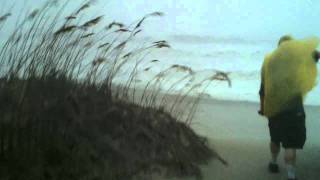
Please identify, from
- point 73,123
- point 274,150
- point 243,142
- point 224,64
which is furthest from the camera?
point 224,64

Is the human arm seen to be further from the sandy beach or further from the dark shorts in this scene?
the sandy beach

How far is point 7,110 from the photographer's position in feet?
18.7

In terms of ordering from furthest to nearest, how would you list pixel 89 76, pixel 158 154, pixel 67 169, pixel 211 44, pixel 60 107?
pixel 211 44 → pixel 89 76 → pixel 158 154 → pixel 60 107 → pixel 67 169

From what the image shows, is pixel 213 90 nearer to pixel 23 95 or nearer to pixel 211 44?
pixel 211 44

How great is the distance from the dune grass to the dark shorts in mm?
934

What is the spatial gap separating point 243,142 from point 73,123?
3.15m

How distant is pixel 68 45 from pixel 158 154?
1.52 m

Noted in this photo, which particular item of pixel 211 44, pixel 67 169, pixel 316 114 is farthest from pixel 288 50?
pixel 211 44

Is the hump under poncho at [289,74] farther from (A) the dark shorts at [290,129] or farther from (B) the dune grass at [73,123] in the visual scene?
(B) the dune grass at [73,123]

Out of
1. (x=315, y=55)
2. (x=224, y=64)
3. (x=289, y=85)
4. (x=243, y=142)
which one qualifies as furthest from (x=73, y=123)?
(x=224, y=64)

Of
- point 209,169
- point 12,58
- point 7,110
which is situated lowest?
point 209,169

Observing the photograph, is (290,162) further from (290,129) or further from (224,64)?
(224,64)

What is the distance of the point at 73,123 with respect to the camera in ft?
19.5

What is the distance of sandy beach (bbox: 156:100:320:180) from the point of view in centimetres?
679
